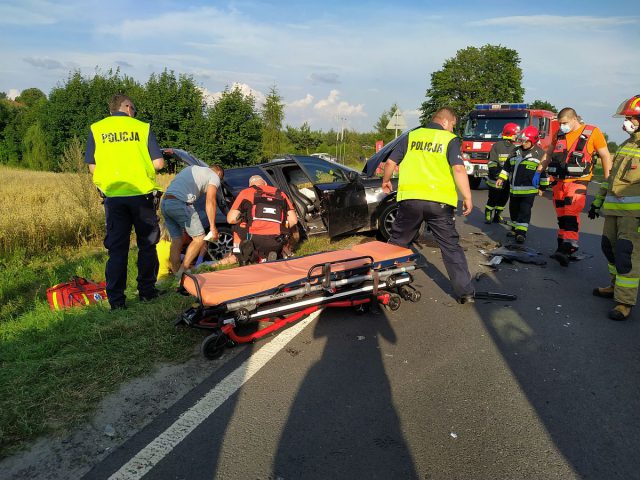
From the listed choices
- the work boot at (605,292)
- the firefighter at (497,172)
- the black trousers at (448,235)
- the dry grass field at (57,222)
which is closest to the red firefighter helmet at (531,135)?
the firefighter at (497,172)

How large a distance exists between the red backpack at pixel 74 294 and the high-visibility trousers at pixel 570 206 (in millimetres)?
6050

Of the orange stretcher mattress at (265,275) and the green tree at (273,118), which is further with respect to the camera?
the green tree at (273,118)

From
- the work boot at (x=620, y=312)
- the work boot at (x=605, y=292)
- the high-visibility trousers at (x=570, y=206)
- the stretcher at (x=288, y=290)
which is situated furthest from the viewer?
the high-visibility trousers at (x=570, y=206)

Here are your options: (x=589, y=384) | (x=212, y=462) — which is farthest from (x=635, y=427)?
(x=212, y=462)

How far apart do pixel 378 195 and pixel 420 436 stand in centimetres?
520

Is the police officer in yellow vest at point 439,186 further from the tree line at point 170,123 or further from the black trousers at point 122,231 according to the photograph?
the tree line at point 170,123

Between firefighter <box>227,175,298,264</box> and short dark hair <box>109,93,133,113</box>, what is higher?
short dark hair <box>109,93,133,113</box>

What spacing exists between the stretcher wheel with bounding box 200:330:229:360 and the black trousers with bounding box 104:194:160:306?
1.63m

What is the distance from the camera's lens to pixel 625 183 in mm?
4562

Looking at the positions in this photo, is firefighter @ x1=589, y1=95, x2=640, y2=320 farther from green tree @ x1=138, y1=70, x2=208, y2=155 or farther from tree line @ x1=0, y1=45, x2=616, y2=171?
green tree @ x1=138, y1=70, x2=208, y2=155

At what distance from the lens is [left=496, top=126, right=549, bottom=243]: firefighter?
23.8 feet

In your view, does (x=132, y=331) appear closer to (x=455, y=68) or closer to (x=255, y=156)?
(x=255, y=156)

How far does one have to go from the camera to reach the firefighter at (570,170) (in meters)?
6.26

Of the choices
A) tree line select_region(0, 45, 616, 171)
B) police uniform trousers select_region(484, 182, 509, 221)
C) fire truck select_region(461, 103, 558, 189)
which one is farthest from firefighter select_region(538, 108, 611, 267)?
tree line select_region(0, 45, 616, 171)
